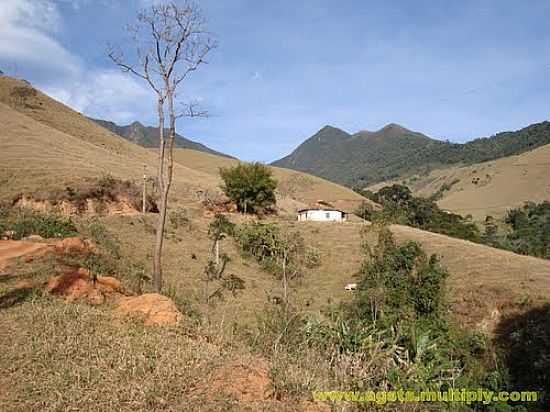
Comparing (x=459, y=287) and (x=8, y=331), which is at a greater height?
(x=8, y=331)

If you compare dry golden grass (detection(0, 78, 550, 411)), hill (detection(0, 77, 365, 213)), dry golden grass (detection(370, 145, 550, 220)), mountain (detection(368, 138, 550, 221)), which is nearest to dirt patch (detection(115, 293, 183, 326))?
dry golden grass (detection(0, 78, 550, 411))

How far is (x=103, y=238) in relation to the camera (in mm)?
21203

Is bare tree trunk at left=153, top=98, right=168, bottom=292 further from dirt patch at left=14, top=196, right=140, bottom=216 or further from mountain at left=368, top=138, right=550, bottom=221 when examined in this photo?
mountain at left=368, top=138, right=550, bottom=221

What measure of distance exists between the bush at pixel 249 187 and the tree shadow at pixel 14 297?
3431cm

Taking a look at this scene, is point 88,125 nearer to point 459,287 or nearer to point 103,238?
point 103,238

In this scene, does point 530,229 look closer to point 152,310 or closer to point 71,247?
point 71,247

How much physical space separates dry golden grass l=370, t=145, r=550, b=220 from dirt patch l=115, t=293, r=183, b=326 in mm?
79496

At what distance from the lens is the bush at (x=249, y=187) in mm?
42656

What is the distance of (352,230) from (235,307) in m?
19.3

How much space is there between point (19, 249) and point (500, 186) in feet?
304

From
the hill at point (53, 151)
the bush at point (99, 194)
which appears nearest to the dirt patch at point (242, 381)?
the bush at point (99, 194)

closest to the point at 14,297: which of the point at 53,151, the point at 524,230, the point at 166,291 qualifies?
the point at 166,291

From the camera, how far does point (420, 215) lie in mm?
65188

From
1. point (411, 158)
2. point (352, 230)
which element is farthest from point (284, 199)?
point (411, 158)
